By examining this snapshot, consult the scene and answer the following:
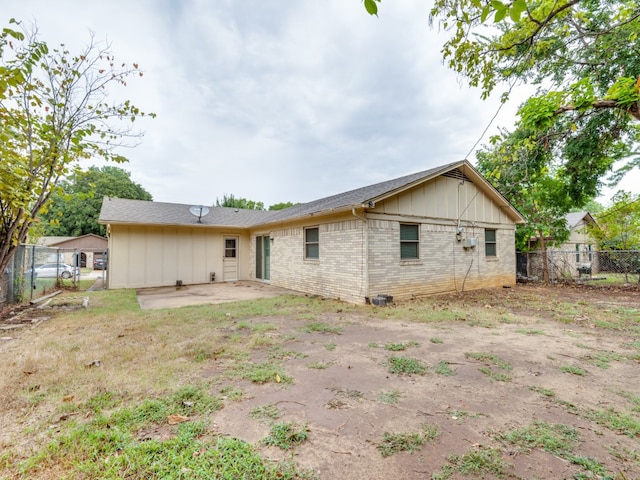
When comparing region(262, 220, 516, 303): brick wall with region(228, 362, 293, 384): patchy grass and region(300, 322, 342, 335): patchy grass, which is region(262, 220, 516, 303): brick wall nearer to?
region(300, 322, 342, 335): patchy grass

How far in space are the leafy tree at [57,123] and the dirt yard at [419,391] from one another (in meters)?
2.43

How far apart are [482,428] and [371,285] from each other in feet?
18.1

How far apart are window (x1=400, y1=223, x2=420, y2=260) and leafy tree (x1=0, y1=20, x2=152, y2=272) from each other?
736cm

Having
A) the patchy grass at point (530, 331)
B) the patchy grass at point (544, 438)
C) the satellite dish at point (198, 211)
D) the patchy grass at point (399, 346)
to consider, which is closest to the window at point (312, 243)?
the patchy grass at point (399, 346)

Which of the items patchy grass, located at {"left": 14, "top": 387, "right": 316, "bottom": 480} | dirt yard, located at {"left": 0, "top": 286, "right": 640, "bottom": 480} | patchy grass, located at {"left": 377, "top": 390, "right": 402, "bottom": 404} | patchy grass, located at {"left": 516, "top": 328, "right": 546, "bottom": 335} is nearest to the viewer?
patchy grass, located at {"left": 14, "top": 387, "right": 316, "bottom": 480}

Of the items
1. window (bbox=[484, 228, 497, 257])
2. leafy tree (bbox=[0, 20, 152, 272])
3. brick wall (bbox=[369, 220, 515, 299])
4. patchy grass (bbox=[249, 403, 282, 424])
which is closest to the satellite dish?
leafy tree (bbox=[0, 20, 152, 272])

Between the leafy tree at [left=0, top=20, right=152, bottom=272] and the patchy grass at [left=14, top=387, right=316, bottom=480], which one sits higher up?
the leafy tree at [left=0, top=20, right=152, bottom=272]

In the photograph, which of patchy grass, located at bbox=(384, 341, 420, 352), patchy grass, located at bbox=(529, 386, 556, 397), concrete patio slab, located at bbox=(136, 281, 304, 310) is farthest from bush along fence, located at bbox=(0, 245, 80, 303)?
patchy grass, located at bbox=(529, 386, 556, 397)

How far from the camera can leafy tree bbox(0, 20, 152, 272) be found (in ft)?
17.4

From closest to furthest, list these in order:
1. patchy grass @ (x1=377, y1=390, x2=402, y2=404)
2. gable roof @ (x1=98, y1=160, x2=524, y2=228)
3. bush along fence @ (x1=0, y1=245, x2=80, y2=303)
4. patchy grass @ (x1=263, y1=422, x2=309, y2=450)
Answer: patchy grass @ (x1=263, y1=422, x2=309, y2=450)
patchy grass @ (x1=377, y1=390, x2=402, y2=404)
bush along fence @ (x1=0, y1=245, x2=80, y2=303)
gable roof @ (x1=98, y1=160, x2=524, y2=228)

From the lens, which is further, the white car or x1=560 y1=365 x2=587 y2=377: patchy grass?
the white car

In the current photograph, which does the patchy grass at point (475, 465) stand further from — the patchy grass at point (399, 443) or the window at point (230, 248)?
the window at point (230, 248)

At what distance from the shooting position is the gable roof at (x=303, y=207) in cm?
833

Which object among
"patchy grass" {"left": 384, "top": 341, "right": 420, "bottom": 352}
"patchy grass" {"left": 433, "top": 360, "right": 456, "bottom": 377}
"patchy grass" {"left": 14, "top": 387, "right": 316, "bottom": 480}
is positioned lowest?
"patchy grass" {"left": 384, "top": 341, "right": 420, "bottom": 352}
